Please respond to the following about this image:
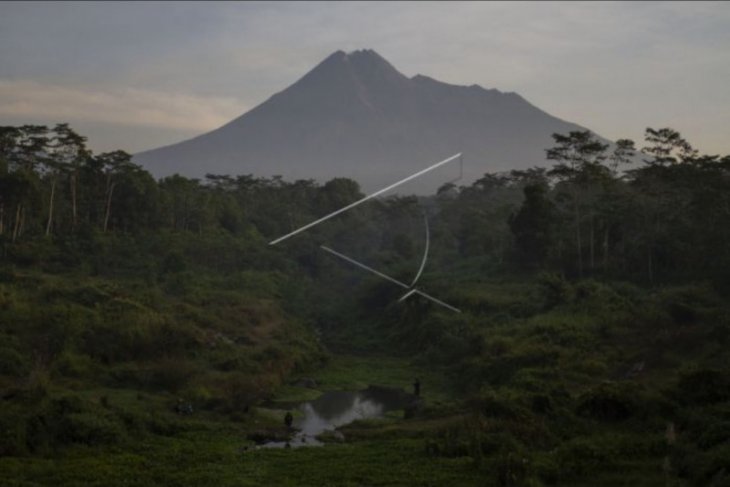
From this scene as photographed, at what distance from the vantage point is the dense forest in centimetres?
1294

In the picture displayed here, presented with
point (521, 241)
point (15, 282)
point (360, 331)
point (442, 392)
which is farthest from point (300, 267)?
point (442, 392)

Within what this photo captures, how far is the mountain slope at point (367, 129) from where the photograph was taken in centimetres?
13525

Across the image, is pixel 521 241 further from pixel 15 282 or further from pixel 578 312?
pixel 15 282

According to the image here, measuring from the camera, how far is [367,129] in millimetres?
147000

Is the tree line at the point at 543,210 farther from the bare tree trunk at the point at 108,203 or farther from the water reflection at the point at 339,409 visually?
the water reflection at the point at 339,409

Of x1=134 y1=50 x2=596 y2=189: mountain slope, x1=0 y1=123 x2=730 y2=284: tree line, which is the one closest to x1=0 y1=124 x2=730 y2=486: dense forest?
x1=0 y1=123 x2=730 y2=284: tree line

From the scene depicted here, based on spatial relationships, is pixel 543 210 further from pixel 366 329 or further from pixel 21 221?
pixel 21 221

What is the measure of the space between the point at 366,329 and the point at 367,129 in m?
117

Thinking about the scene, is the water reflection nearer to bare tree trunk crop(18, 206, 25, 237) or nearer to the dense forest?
the dense forest

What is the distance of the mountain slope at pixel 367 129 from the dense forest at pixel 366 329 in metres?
81.3

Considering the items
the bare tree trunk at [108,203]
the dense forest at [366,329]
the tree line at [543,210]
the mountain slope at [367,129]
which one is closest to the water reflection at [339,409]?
Answer: the dense forest at [366,329]

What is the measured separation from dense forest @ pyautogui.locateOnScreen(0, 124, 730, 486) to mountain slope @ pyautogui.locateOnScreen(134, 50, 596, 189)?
81.3 meters

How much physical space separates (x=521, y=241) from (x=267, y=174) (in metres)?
114

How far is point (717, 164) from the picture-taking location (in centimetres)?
2669
